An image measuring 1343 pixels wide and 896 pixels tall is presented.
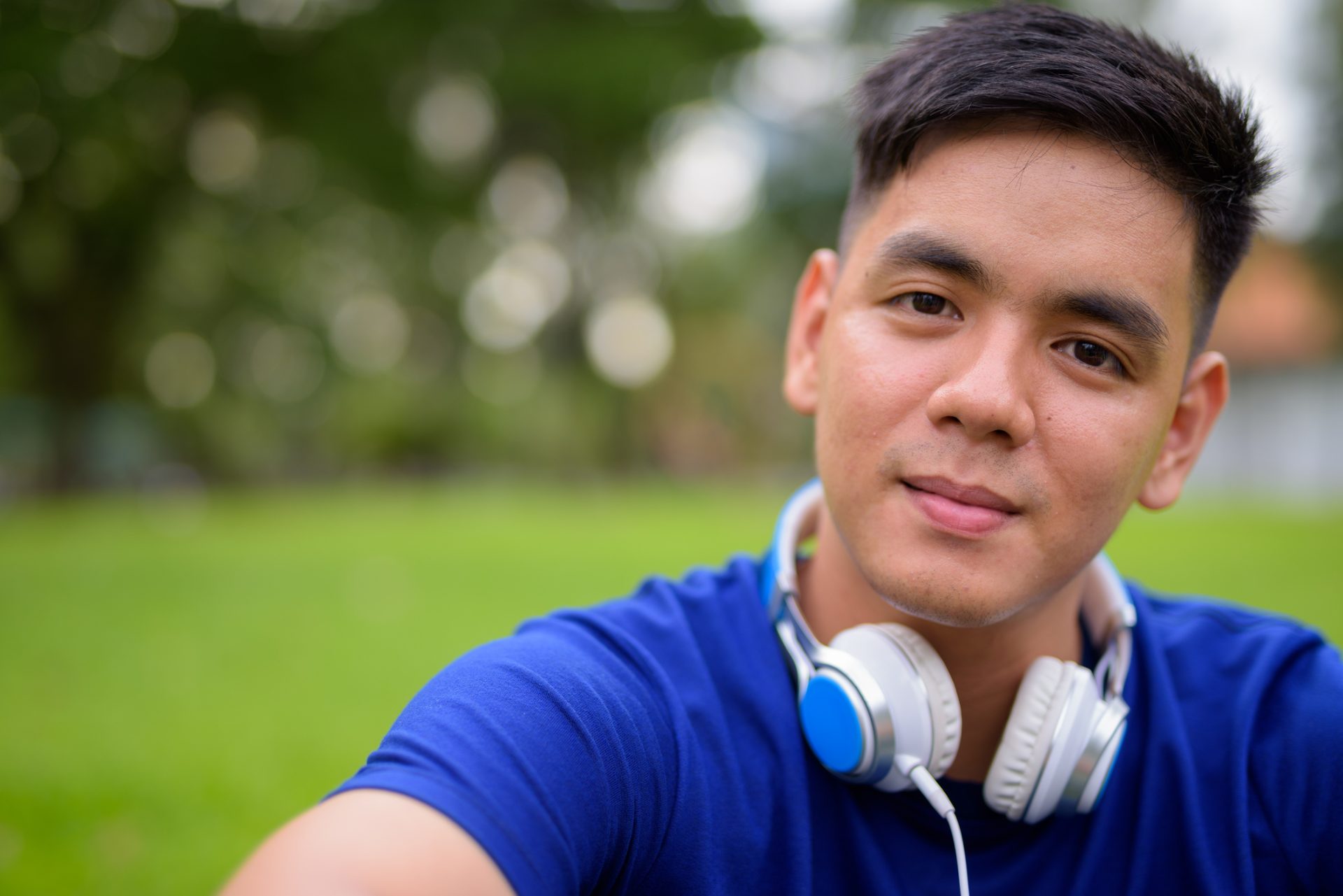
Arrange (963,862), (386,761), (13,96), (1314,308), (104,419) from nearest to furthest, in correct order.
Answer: (386,761), (963,862), (13,96), (1314,308), (104,419)

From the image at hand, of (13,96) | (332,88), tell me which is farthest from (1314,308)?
(13,96)

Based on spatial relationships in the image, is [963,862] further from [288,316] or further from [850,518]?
[288,316]

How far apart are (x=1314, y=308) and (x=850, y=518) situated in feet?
98.6

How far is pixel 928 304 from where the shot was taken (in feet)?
5.15

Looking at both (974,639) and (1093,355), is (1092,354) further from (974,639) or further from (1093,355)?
(974,639)

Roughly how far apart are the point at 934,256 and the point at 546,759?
0.94m

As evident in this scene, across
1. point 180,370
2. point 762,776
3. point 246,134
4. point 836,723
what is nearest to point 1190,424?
point 836,723

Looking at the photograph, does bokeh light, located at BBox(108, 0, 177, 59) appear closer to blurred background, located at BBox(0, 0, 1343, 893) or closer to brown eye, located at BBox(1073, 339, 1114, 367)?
blurred background, located at BBox(0, 0, 1343, 893)

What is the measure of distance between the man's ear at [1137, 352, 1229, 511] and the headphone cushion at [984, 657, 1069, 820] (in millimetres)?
423

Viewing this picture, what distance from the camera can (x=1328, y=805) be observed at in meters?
1.56

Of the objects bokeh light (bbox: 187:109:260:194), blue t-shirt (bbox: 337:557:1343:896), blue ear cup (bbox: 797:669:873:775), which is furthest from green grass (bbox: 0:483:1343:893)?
bokeh light (bbox: 187:109:260:194)

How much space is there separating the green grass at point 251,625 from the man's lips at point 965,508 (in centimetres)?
266

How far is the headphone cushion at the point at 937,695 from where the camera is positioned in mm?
1468

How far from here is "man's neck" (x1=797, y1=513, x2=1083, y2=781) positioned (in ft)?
5.33
